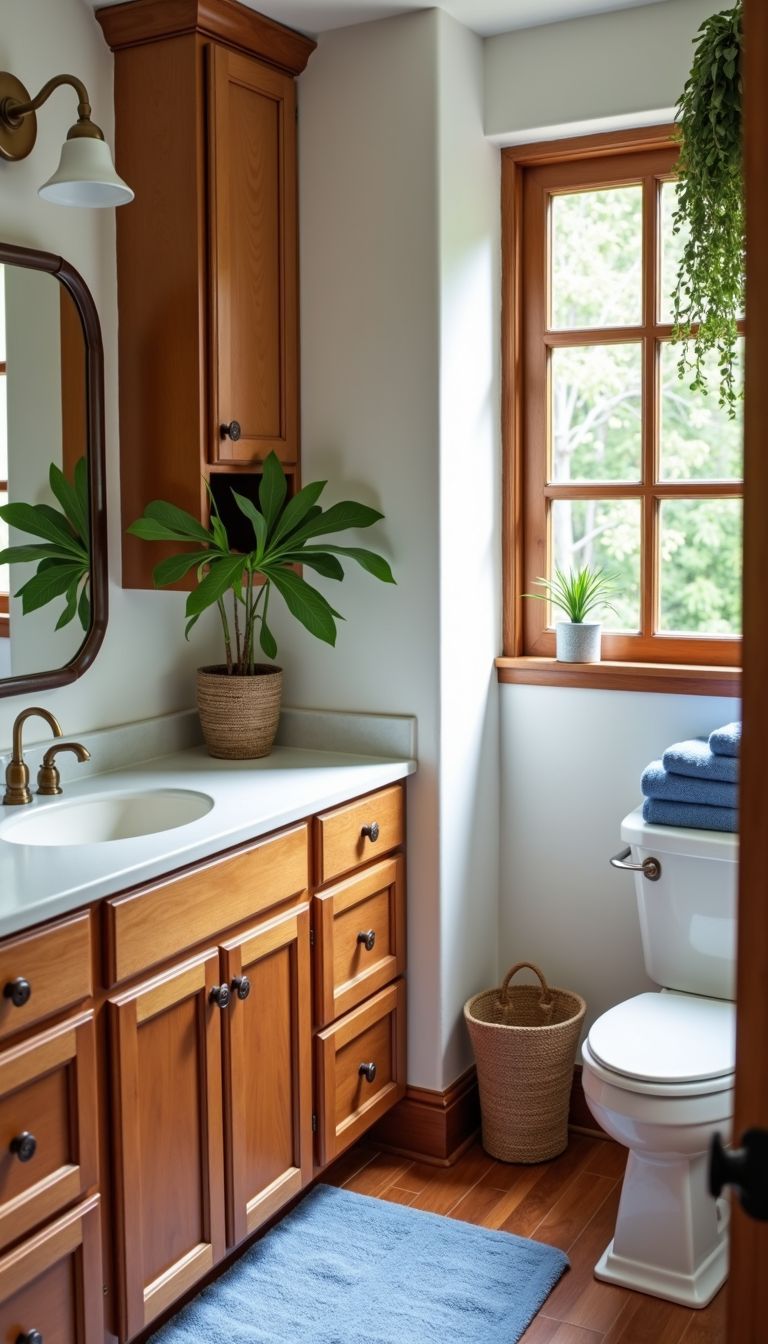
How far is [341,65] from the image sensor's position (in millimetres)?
2793

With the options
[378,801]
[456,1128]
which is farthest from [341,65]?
[456,1128]

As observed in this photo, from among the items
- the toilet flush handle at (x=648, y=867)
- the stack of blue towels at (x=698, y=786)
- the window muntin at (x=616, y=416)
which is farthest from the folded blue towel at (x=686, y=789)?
the window muntin at (x=616, y=416)

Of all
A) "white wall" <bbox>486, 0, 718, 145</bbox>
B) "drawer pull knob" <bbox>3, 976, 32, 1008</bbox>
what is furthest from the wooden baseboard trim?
"white wall" <bbox>486, 0, 718, 145</bbox>

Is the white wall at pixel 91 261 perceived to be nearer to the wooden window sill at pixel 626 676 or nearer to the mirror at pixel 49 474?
the mirror at pixel 49 474

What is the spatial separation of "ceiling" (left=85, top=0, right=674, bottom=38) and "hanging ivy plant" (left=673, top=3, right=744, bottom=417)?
0.55 metres

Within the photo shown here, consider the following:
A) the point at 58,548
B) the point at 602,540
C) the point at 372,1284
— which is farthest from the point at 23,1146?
the point at 602,540

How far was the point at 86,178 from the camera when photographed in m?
2.18

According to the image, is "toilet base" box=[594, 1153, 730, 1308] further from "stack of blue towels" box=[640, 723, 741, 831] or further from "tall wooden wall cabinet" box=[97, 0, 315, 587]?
"tall wooden wall cabinet" box=[97, 0, 315, 587]

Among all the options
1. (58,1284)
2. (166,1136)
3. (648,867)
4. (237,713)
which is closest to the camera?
(58,1284)

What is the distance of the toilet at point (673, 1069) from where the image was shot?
235 cm

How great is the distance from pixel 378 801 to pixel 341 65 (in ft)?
5.00

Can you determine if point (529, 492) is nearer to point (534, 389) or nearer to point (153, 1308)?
point (534, 389)

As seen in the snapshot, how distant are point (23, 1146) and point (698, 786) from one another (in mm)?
1436

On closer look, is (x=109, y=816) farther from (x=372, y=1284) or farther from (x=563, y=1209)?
(x=563, y=1209)
